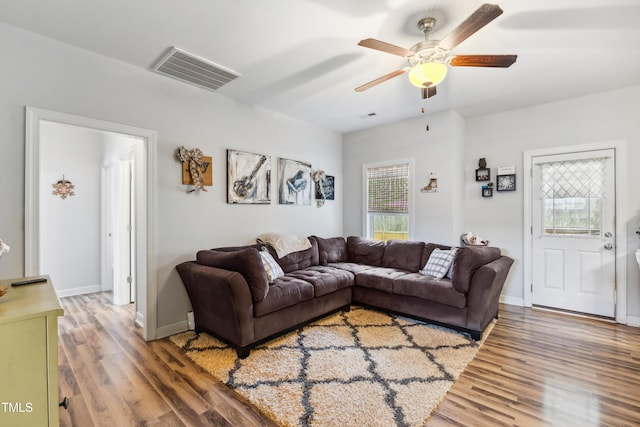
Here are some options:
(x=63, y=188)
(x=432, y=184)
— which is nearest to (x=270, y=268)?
(x=432, y=184)

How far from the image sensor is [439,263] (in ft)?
11.3

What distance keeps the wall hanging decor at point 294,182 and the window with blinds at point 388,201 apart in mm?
1115

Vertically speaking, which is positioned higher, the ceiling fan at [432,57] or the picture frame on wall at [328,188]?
the ceiling fan at [432,57]

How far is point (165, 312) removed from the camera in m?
3.04

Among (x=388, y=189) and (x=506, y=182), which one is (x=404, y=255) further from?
(x=506, y=182)

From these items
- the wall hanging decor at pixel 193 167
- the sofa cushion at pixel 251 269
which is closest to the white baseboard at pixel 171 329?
the sofa cushion at pixel 251 269

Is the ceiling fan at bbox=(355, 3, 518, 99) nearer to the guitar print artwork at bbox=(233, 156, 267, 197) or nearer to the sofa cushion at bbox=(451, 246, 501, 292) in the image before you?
the sofa cushion at bbox=(451, 246, 501, 292)

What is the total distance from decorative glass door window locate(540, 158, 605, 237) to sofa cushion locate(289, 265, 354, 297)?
2705 mm

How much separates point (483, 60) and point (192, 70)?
2.53 metres

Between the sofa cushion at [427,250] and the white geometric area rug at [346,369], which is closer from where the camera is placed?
the white geometric area rug at [346,369]

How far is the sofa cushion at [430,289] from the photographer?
2969 mm

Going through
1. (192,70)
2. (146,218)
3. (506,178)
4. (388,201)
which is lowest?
(146,218)

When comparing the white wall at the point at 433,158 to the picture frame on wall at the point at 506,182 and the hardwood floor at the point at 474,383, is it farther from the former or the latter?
the hardwood floor at the point at 474,383

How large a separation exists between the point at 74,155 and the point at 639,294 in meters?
7.63
